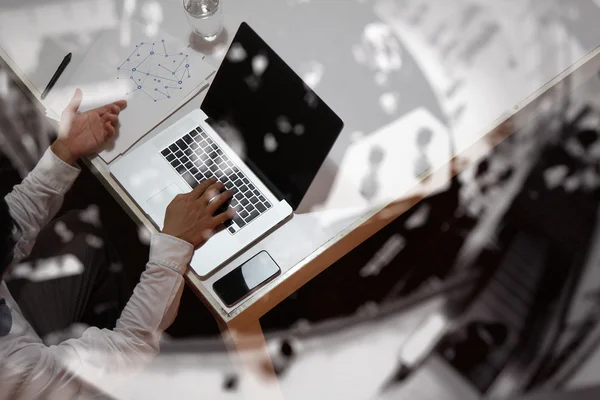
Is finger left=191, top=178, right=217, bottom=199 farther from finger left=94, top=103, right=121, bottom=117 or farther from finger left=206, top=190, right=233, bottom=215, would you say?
finger left=94, top=103, right=121, bottom=117

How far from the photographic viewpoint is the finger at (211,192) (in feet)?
3.53

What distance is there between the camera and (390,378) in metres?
1.25

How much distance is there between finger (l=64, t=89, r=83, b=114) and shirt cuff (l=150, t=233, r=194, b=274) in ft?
1.20

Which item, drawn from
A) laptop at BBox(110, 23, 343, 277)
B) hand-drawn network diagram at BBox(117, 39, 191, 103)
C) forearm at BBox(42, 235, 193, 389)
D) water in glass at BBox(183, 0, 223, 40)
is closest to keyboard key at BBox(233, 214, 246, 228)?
laptop at BBox(110, 23, 343, 277)

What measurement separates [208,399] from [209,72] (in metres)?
0.85

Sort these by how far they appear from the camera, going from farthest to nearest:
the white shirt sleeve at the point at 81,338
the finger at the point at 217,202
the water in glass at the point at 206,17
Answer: the water in glass at the point at 206,17 < the finger at the point at 217,202 < the white shirt sleeve at the point at 81,338

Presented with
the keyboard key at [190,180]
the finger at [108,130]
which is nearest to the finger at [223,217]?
the keyboard key at [190,180]

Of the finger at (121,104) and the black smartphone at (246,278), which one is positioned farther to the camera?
the finger at (121,104)

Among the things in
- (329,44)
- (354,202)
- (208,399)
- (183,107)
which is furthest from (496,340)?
(183,107)

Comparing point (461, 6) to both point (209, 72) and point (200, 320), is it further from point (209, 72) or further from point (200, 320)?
point (200, 320)

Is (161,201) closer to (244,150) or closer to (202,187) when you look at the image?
(202,187)

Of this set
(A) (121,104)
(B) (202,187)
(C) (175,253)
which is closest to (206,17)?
(A) (121,104)

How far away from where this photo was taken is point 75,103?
115 cm

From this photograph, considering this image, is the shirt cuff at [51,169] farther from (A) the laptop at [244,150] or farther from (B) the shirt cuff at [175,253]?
(B) the shirt cuff at [175,253]
